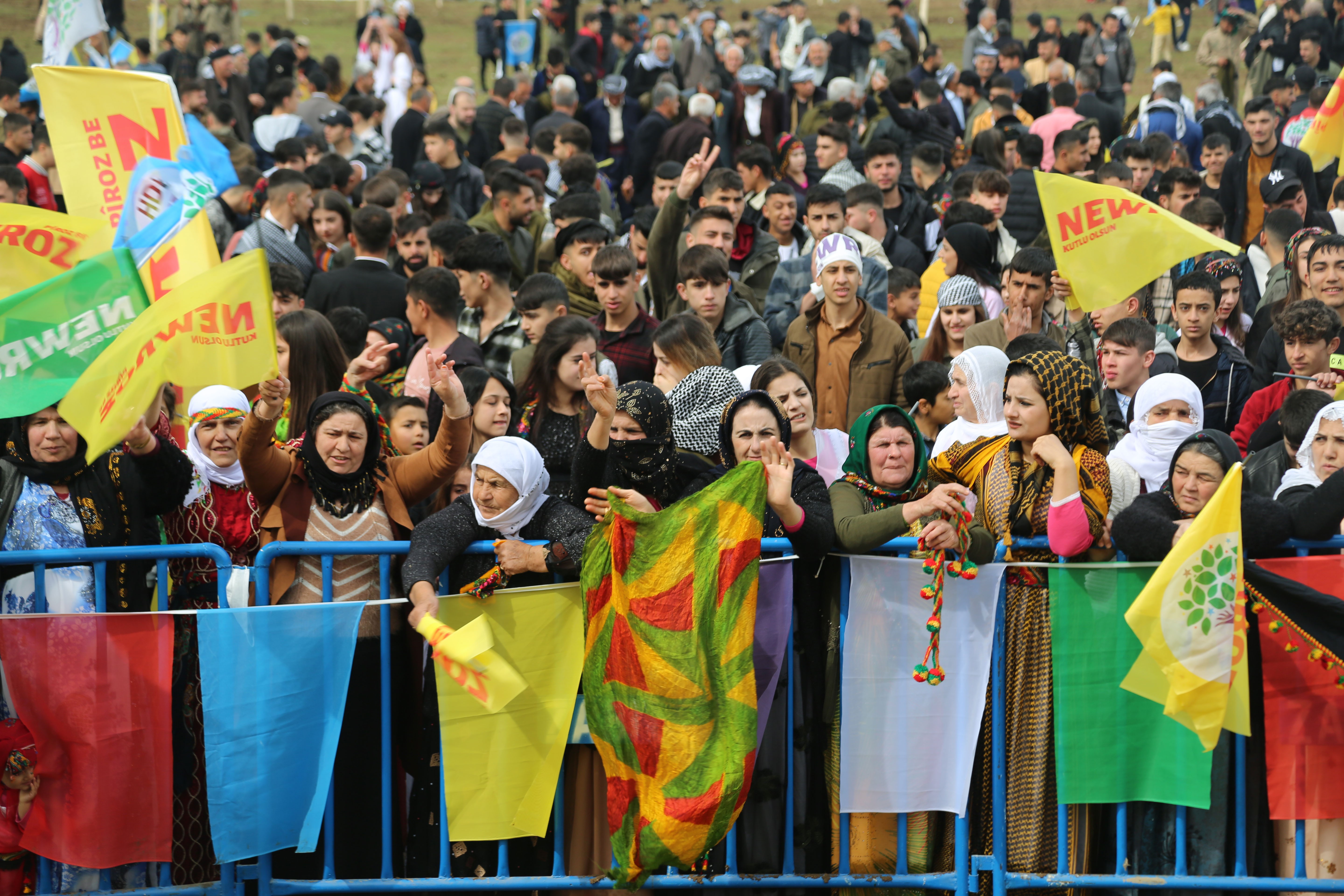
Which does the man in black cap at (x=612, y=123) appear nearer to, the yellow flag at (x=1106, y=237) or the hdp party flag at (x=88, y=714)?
the yellow flag at (x=1106, y=237)

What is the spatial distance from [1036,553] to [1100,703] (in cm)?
Result: 53

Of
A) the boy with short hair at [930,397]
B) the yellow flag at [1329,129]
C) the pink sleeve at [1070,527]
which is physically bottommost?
the pink sleeve at [1070,527]

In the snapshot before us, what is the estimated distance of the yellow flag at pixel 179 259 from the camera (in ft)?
18.5

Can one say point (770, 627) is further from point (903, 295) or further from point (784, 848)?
point (903, 295)

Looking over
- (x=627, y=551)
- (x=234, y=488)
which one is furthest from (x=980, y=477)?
(x=234, y=488)

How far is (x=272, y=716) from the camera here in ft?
15.5

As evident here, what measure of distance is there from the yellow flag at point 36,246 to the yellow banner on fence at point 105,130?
20.2 inches

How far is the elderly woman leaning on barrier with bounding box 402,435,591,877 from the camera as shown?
474 centimetres

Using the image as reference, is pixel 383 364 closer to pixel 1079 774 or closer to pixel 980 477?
pixel 980 477

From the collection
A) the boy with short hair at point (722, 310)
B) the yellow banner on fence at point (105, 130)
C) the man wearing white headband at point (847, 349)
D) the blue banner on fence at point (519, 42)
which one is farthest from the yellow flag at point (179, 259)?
the blue banner on fence at point (519, 42)

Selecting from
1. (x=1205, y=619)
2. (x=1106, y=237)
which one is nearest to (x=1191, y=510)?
(x=1205, y=619)

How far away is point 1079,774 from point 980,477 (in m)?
1.07

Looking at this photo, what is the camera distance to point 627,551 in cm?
457

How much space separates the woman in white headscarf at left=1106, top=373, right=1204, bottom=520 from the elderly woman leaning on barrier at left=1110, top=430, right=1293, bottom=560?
29.4 inches
